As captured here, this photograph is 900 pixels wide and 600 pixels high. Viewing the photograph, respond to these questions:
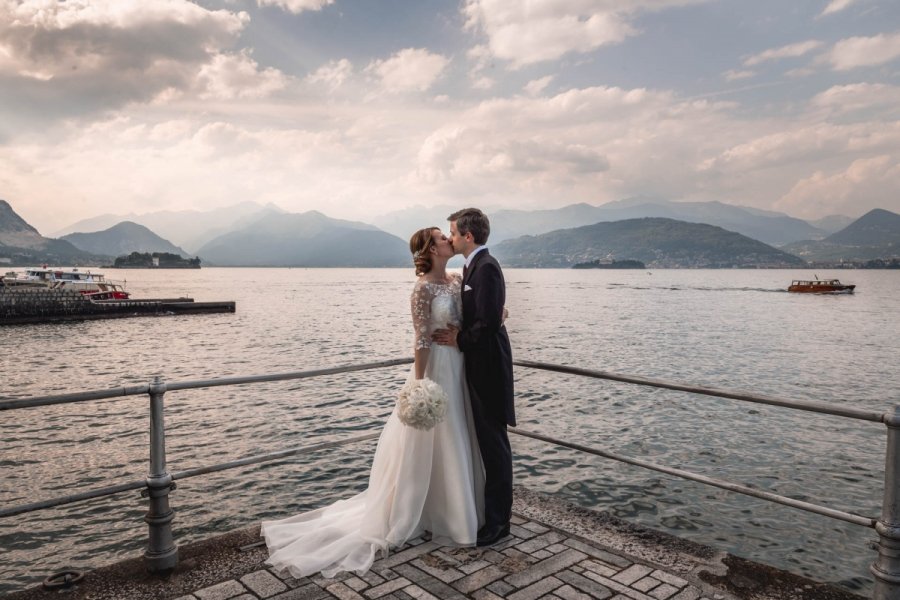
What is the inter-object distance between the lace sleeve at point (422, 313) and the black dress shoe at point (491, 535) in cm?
164

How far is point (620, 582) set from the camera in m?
4.02

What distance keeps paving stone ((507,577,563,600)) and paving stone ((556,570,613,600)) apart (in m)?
0.08

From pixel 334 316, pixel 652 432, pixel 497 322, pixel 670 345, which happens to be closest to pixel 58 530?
pixel 497 322

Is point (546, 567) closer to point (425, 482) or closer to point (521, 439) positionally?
point (425, 482)

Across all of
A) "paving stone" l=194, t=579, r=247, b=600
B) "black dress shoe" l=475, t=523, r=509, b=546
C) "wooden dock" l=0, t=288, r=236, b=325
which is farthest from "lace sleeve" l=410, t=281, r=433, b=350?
"wooden dock" l=0, t=288, r=236, b=325

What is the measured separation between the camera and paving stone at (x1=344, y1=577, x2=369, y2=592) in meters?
3.96

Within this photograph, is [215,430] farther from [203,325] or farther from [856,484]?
[203,325]

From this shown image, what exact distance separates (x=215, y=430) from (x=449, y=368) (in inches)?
542

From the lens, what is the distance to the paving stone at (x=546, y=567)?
159 inches

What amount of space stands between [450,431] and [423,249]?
1590 mm

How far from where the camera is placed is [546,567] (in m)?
4.24

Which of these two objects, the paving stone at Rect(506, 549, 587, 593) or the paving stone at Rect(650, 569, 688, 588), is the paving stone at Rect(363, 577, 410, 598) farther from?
the paving stone at Rect(650, 569, 688, 588)

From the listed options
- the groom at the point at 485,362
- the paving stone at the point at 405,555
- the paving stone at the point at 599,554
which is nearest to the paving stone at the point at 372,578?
the paving stone at the point at 405,555

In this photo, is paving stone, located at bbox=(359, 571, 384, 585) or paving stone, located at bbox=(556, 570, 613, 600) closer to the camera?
paving stone, located at bbox=(556, 570, 613, 600)
